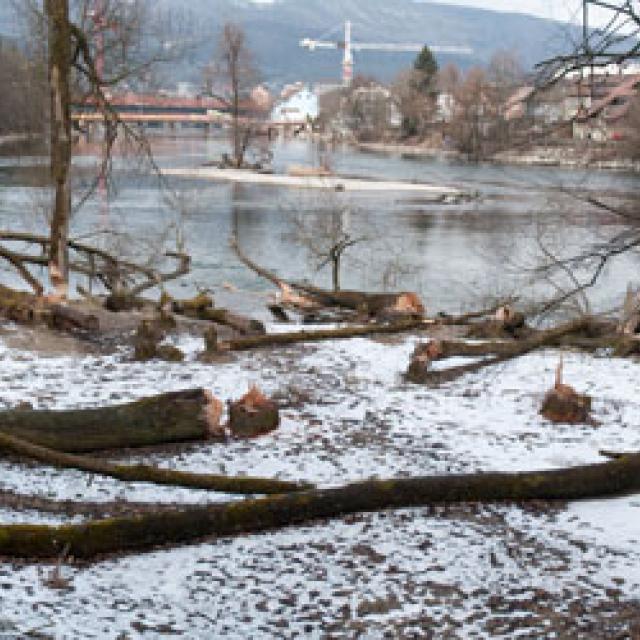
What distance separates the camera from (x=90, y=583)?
5.43 metres

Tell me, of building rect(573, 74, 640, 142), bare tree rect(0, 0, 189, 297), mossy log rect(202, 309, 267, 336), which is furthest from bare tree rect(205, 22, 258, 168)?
building rect(573, 74, 640, 142)

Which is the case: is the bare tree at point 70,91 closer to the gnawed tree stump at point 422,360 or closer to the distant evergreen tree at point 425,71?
the gnawed tree stump at point 422,360

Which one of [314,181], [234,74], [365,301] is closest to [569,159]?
[365,301]

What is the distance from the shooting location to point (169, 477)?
6637mm

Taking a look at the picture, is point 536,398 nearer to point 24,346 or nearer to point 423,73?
point 24,346

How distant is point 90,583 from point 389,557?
5.63 feet

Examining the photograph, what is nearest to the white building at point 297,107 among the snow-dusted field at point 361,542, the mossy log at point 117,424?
the snow-dusted field at point 361,542

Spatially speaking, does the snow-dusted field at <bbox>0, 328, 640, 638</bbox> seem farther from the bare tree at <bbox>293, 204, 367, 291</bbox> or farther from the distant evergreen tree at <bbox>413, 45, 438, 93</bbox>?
the distant evergreen tree at <bbox>413, 45, 438, 93</bbox>

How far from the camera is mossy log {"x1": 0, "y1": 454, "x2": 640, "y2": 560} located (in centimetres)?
570

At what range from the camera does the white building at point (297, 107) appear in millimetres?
161750

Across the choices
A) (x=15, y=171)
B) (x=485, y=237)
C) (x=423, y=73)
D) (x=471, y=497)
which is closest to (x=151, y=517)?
(x=471, y=497)

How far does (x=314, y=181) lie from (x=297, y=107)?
127338 millimetres

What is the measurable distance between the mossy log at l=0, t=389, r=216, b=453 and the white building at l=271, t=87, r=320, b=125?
15118cm

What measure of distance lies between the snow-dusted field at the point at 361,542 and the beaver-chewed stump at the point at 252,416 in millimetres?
122
